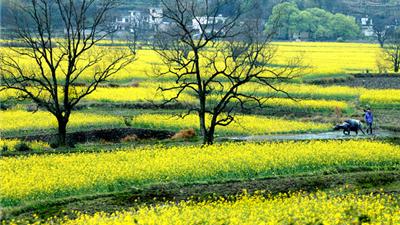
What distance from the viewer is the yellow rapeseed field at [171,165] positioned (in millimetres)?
19000

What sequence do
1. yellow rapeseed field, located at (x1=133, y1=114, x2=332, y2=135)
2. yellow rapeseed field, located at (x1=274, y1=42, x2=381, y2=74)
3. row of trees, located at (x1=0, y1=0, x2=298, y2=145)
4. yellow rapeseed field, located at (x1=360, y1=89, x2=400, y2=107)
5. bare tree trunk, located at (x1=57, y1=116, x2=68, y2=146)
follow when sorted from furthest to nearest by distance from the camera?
yellow rapeseed field, located at (x1=274, y1=42, x2=381, y2=74), yellow rapeseed field, located at (x1=360, y1=89, x2=400, y2=107), yellow rapeseed field, located at (x1=133, y1=114, x2=332, y2=135), bare tree trunk, located at (x1=57, y1=116, x2=68, y2=146), row of trees, located at (x1=0, y1=0, x2=298, y2=145)

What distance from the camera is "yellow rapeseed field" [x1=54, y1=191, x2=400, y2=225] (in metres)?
13.1

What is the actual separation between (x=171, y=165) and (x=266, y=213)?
744cm

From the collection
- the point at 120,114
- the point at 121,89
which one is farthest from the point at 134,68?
the point at 120,114

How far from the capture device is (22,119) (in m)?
33.2

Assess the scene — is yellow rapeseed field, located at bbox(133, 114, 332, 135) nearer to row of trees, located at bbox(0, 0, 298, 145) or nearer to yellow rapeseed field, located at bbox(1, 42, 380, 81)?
row of trees, located at bbox(0, 0, 298, 145)

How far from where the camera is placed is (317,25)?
12588 centimetres

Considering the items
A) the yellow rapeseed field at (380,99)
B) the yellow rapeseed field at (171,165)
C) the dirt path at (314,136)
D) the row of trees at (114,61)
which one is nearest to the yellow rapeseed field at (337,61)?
the row of trees at (114,61)

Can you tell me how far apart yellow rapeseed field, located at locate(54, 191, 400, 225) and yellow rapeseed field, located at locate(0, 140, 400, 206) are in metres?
2.67

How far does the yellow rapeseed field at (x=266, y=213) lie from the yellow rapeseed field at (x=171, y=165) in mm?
2667

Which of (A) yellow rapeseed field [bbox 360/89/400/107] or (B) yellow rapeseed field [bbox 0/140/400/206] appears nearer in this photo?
(B) yellow rapeseed field [bbox 0/140/400/206]

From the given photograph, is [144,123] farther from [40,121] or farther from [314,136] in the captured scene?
[314,136]

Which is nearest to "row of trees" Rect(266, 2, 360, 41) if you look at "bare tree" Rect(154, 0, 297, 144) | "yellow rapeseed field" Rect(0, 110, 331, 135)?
"bare tree" Rect(154, 0, 297, 144)

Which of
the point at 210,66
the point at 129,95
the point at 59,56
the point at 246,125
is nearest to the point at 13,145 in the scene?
the point at 59,56
